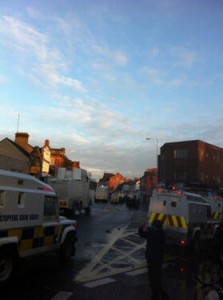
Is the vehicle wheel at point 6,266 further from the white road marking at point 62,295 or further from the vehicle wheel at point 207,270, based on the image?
the vehicle wheel at point 207,270

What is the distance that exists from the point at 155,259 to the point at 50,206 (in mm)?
4144

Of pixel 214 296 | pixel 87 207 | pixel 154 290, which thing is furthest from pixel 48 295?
pixel 87 207

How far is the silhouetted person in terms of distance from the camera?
7.65 meters

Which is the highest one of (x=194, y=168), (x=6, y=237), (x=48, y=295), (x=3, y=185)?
(x=194, y=168)

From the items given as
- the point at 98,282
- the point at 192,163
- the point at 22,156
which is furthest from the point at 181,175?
the point at 98,282

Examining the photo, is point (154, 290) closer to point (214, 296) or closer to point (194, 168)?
point (214, 296)

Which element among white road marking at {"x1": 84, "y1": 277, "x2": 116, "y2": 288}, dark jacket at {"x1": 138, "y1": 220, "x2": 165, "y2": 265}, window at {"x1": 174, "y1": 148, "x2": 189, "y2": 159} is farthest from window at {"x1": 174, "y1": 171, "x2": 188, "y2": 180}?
dark jacket at {"x1": 138, "y1": 220, "x2": 165, "y2": 265}

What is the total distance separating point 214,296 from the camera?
20.8 feet

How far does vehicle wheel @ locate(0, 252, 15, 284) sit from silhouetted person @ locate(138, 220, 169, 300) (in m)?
3.14

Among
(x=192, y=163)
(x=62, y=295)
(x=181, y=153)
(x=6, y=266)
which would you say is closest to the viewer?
(x=62, y=295)

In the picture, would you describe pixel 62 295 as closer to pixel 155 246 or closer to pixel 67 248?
pixel 155 246

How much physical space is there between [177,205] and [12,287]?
8146mm

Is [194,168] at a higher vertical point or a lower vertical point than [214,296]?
higher

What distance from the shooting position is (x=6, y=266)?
8758mm
